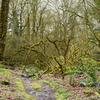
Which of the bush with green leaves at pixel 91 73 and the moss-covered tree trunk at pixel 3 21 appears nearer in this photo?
the bush with green leaves at pixel 91 73

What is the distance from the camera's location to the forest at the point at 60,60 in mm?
4891

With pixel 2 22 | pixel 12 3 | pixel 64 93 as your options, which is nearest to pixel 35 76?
pixel 64 93

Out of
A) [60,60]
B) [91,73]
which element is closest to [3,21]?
[60,60]

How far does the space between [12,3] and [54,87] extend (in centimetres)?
1742

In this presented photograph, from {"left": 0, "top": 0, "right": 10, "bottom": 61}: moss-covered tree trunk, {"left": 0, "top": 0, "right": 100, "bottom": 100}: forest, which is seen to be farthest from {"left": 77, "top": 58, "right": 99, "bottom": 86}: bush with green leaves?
{"left": 0, "top": 0, "right": 10, "bottom": 61}: moss-covered tree trunk

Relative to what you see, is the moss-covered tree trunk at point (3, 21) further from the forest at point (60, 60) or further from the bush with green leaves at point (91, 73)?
the bush with green leaves at point (91, 73)

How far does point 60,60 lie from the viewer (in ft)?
32.3

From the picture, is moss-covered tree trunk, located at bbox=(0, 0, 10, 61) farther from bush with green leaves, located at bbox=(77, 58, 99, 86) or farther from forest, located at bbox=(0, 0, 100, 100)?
bush with green leaves, located at bbox=(77, 58, 99, 86)

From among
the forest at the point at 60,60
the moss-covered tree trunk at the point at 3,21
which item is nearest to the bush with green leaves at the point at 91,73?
the forest at the point at 60,60

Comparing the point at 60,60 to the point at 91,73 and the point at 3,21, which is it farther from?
the point at 3,21

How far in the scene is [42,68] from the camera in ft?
32.7

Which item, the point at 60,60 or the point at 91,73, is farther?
the point at 60,60

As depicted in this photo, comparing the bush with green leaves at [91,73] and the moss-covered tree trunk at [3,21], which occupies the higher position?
the moss-covered tree trunk at [3,21]

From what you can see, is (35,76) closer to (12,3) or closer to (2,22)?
(2,22)
